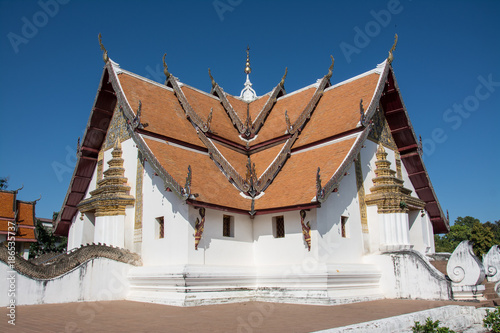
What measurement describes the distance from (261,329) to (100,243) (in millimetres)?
6572

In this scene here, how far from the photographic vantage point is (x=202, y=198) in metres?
10.6

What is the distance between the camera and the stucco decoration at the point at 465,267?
9.66 metres

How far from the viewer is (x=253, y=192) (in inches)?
479

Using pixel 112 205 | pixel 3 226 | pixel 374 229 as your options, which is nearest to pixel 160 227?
pixel 112 205

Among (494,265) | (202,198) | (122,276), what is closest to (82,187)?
(122,276)

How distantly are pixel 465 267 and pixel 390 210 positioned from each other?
9.07 feet

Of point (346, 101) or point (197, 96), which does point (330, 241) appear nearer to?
point (346, 101)

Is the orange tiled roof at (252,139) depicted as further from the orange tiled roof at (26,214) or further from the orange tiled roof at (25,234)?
the orange tiled roof at (26,214)

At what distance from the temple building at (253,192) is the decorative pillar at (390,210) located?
4cm

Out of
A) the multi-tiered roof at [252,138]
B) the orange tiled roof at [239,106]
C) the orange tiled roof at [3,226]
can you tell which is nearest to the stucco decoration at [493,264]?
the multi-tiered roof at [252,138]

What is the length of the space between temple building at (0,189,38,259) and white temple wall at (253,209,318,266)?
53.8ft

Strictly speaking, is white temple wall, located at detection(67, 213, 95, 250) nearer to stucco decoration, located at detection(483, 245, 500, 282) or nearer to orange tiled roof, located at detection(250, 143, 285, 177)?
orange tiled roof, located at detection(250, 143, 285, 177)

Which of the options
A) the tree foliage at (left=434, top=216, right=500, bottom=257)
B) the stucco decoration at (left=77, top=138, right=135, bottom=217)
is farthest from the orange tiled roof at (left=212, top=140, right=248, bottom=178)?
the tree foliage at (left=434, top=216, right=500, bottom=257)

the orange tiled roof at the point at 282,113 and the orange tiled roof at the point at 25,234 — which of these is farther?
the orange tiled roof at the point at 25,234
